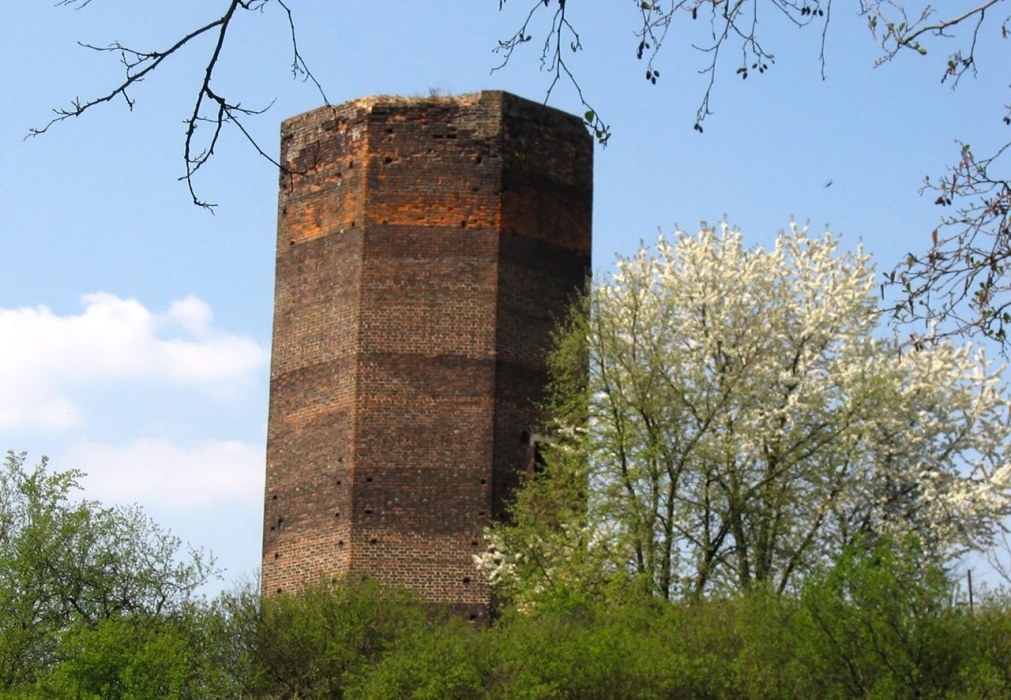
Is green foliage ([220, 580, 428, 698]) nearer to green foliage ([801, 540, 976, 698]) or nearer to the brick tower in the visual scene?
the brick tower

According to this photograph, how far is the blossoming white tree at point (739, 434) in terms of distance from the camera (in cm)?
2428

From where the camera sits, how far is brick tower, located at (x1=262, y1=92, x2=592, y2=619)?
25.1 meters

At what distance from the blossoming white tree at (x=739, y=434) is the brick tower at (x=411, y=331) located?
82 centimetres

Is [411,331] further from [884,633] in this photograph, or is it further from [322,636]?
[884,633]

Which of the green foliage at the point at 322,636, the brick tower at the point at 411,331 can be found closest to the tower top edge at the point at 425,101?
the brick tower at the point at 411,331

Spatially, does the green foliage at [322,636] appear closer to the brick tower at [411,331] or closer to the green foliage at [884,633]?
the brick tower at [411,331]

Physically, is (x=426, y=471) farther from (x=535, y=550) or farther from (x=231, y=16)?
(x=231, y=16)

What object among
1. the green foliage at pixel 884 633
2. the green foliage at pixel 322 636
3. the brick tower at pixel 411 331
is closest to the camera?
the green foliage at pixel 884 633

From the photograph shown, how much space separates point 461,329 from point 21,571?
7.65 m

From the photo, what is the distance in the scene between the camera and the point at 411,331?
25859 millimetres

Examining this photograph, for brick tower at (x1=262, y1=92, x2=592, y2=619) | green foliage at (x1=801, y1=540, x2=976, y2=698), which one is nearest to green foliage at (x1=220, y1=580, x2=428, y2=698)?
brick tower at (x1=262, y1=92, x2=592, y2=619)

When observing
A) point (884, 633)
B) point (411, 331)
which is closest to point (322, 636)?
point (411, 331)

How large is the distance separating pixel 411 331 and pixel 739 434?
5.09m

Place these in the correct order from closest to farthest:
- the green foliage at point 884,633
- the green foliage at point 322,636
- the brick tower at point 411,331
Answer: the green foliage at point 884,633 → the green foliage at point 322,636 → the brick tower at point 411,331
